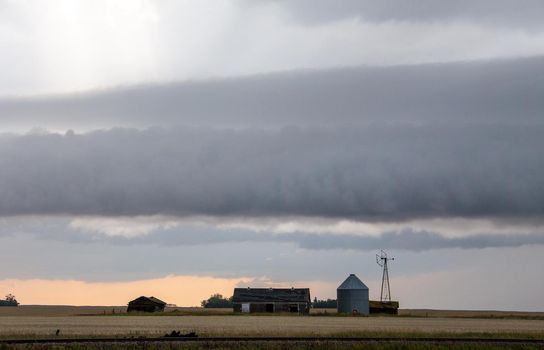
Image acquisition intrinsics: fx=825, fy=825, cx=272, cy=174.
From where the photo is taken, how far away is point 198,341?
51.7 meters

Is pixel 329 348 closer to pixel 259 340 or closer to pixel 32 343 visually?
pixel 259 340

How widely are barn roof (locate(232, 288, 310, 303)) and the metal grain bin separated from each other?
7.41 metres

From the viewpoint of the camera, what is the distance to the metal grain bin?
5753 inches

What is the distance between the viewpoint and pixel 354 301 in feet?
481

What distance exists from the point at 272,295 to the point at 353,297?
1617 cm

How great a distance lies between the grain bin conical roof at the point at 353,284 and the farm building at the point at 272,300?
311 inches

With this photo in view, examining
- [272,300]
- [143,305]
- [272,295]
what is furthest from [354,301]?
[143,305]

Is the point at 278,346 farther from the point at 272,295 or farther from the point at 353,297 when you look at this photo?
the point at 272,295

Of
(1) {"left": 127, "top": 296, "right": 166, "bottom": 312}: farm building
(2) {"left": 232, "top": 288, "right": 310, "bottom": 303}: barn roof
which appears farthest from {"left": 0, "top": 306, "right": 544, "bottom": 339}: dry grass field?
(1) {"left": 127, "top": 296, "right": 166, "bottom": 312}: farm building

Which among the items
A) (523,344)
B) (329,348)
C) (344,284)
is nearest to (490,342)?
(523,344)

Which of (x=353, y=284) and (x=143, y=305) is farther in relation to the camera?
(x=143, y=305)

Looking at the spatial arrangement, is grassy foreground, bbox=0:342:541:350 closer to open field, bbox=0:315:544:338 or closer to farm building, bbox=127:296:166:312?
open field, bbox=0:315:544:338

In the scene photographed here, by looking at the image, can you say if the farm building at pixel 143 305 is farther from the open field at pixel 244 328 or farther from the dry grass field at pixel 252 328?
the open field at pixel 244 328

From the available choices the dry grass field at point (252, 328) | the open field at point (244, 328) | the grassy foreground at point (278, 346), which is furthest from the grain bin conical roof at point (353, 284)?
the grassy foreground at point (278, 346)
